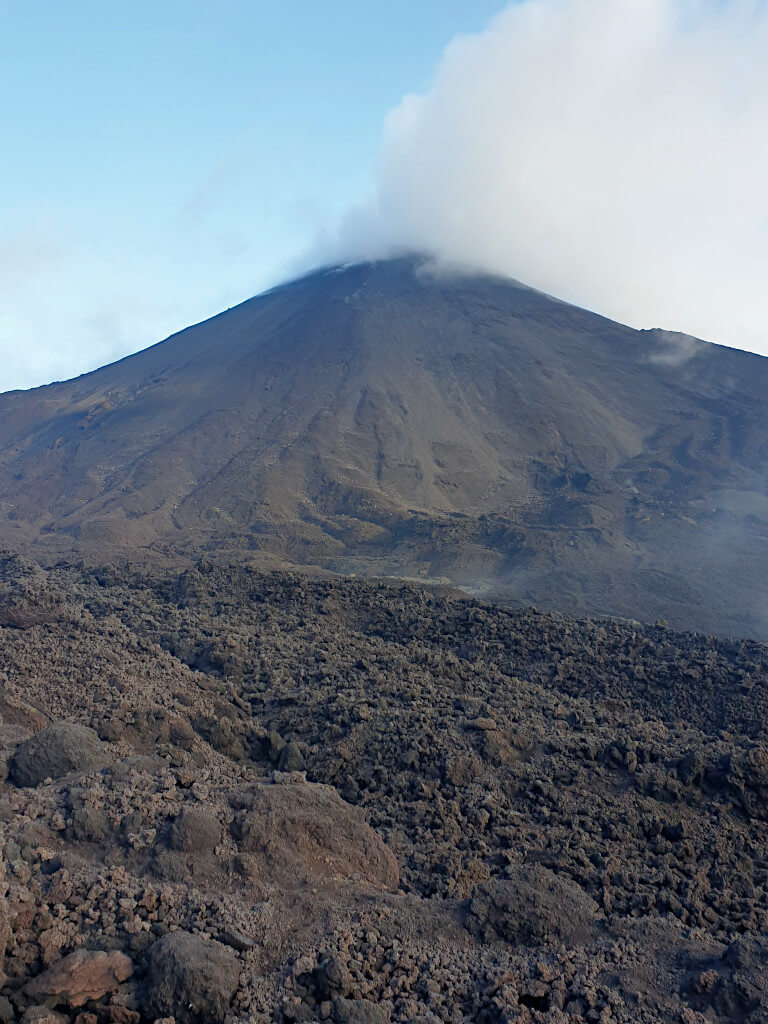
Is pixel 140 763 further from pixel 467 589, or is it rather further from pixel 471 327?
pixel 471 327

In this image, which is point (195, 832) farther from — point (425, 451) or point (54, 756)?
point (425, 451)

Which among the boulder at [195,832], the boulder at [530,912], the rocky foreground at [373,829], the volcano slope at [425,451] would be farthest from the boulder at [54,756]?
the volcano slope at [425,451]

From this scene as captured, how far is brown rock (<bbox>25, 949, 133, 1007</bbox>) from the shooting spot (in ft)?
17.3

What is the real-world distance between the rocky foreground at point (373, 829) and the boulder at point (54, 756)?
30 mm

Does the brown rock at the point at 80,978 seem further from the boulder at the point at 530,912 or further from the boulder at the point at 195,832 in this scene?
the boulder at the point at 530,912

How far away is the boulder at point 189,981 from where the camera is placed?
536 centimetres

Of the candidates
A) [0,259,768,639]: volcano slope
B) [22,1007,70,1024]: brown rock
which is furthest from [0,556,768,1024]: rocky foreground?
[0,259,768,639]: volcano slope

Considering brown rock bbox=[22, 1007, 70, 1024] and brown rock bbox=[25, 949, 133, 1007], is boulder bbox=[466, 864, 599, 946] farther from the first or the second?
brown rock bbox=[22, 1007, 70, 1024]

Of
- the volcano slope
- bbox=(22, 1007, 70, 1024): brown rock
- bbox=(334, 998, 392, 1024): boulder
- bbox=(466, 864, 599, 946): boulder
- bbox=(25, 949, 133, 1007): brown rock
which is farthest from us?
the volcano slope

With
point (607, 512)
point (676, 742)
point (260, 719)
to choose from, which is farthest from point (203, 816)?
point (607, 512)

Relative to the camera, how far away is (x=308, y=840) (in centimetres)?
794

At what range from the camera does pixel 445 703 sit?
46.0 ft

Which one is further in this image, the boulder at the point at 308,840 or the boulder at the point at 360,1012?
the boulder at the point at 308,840

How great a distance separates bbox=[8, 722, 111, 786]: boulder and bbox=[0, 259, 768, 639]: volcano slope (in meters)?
20.6
